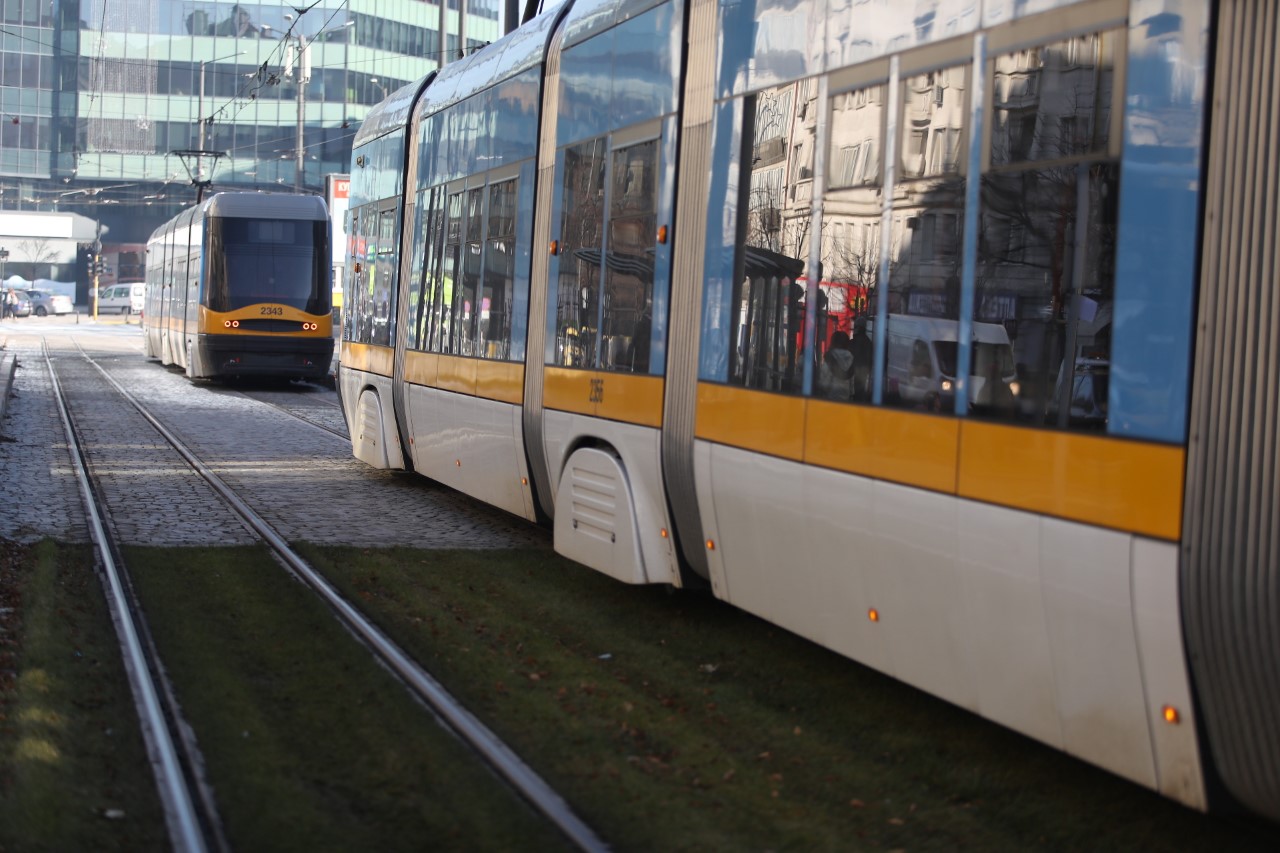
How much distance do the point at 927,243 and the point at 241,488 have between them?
10.0 metres

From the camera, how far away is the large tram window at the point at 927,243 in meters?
5.57

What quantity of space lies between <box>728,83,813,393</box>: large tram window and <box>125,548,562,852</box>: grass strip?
85.1 inches

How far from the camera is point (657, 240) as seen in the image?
8.16 meters

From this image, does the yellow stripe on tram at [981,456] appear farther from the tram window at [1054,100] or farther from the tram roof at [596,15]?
the tram roof at [596,15]

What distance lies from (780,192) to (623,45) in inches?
91.9

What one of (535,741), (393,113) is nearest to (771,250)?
(535,741)

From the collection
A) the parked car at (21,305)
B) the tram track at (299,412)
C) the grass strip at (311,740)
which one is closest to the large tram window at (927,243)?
the grass strip at (311,740)

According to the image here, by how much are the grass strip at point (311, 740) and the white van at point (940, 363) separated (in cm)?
209

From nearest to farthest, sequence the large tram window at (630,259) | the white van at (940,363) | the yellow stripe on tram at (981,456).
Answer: the yellow stripe on tram at (981,456) < the white van at (940,363) < the large tram window at (630,259)

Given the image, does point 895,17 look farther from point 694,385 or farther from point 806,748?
point 806,748

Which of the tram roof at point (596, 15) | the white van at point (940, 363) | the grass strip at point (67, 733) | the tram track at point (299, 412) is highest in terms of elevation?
the tram roof at point (596, 15)

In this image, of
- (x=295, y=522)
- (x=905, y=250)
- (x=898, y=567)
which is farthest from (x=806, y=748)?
(x=295, y=522)

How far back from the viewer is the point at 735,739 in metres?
6.31

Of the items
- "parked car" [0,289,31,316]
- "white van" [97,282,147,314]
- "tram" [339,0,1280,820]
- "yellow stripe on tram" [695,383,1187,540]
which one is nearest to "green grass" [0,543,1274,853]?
"tram" [339,0,1280,820]
